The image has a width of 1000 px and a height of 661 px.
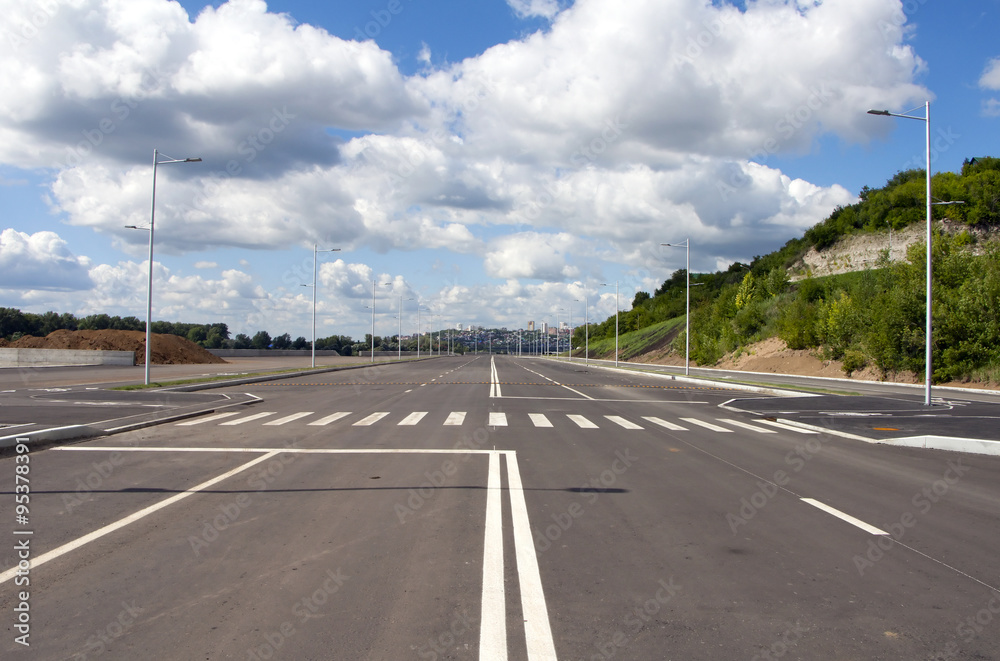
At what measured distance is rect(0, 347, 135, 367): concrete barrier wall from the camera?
167ft

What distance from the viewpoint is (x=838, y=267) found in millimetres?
84812

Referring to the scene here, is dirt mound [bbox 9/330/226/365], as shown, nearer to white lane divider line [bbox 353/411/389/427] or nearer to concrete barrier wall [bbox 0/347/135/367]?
concrete barrier wall [bbox 0/347/135/367]

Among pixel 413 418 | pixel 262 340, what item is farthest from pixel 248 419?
pixel 262 340

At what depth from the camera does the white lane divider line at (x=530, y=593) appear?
4.23 m

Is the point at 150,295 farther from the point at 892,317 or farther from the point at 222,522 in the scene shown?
the point at 892,317

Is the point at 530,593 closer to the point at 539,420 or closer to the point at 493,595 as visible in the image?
the point at 493,595

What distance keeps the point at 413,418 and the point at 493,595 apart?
13059mm

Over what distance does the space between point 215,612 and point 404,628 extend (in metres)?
1.44

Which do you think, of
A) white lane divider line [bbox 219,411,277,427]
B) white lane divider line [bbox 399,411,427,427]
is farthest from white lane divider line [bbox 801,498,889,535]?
white lane divider line [bbox 219,411,277,427]

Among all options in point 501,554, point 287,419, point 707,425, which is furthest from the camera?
point 287,419

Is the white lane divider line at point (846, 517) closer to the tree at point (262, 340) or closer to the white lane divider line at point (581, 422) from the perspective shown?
the white lane divider line at point (581, 422)

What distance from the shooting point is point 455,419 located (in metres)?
17.8

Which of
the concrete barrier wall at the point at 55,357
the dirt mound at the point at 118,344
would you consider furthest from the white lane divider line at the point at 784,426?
the dirt mound at the point at 118,344

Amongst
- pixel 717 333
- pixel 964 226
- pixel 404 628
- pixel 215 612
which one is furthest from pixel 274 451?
pixel 964 226
